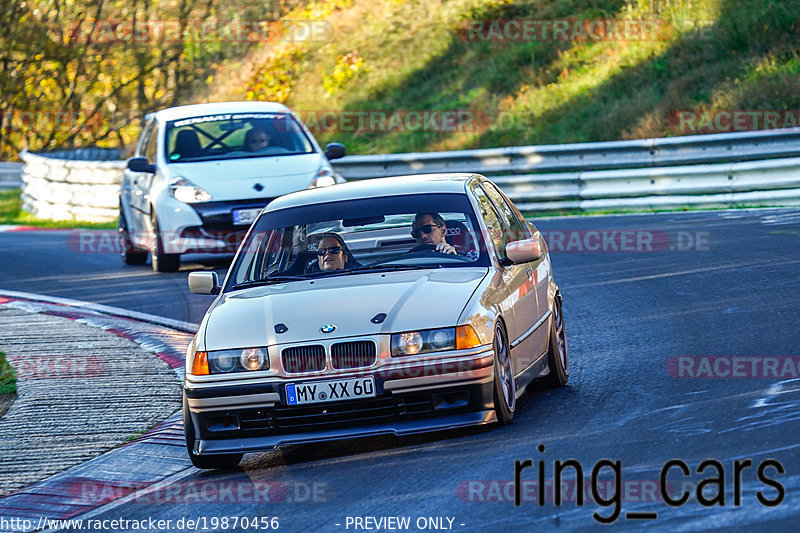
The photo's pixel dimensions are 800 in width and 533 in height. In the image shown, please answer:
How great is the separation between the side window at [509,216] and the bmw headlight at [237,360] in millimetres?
2278

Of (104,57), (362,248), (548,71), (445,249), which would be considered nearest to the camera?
(445,249)

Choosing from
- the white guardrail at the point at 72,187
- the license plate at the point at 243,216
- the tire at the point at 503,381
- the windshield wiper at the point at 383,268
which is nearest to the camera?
the tire at the point at 503,381

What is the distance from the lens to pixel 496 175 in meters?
21.7

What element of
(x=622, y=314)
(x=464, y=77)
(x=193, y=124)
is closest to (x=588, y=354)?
(x=622, y=314)

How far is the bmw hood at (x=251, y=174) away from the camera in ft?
50.9

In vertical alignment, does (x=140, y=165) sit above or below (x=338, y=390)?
above

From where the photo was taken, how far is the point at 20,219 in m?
29.1

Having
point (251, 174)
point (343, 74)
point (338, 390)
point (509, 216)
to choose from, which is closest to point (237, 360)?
point (338, 390)

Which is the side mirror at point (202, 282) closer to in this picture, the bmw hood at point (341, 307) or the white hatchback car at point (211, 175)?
the bmw hood at point (341, 307)

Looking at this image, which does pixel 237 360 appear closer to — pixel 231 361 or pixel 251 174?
pixel 231 361

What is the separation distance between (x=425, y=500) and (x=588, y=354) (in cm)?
373

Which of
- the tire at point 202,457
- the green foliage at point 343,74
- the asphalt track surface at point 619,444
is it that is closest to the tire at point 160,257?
the asphalt track surface at point 619,444

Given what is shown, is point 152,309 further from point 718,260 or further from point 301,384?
point 301,384

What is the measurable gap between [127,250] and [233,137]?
7.52 ft
